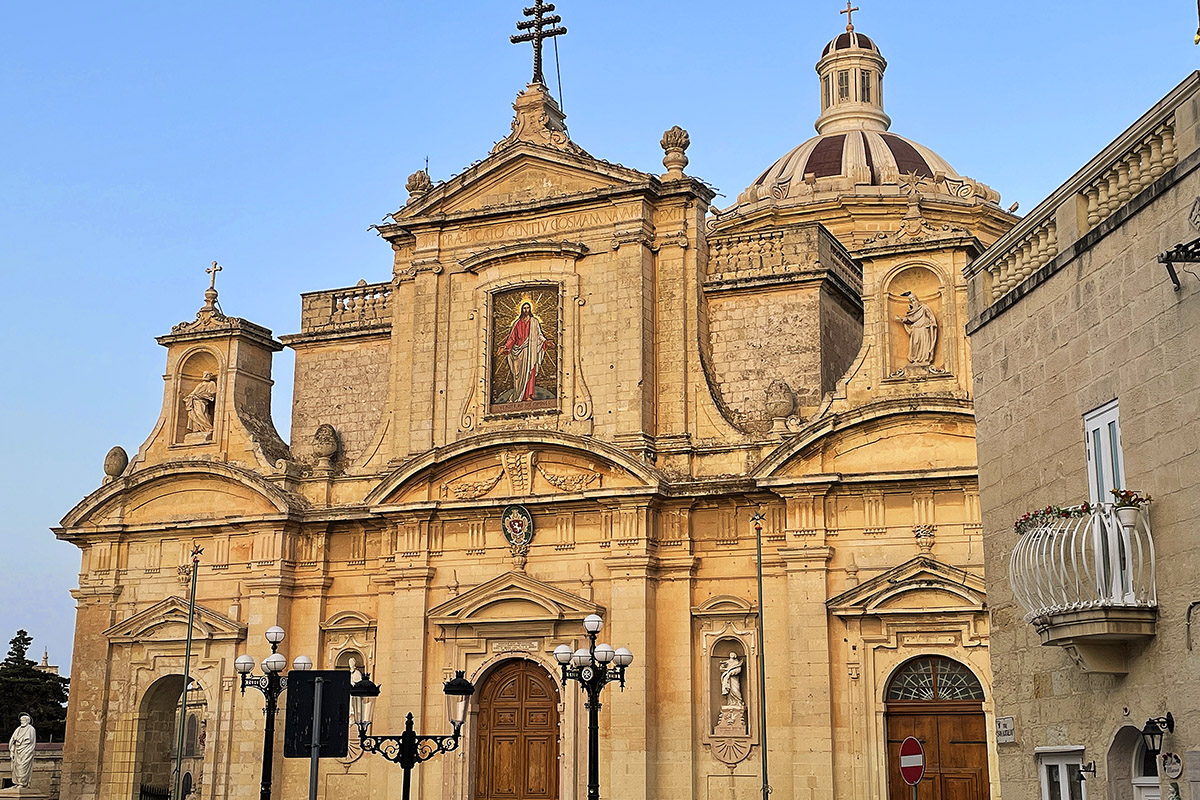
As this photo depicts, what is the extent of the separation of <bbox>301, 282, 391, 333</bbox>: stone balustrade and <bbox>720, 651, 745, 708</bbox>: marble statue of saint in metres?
10.6

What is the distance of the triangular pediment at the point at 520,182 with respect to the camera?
2888cm

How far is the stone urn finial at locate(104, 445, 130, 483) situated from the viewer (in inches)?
1236

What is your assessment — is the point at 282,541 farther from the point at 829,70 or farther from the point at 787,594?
the point at 829,70

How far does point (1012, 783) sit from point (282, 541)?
1813 cm

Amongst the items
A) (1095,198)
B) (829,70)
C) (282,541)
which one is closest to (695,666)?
(282,541)

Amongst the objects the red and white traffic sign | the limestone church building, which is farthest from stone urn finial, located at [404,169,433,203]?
the red and white traffic sign

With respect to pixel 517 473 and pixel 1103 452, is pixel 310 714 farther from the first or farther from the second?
pixel 517 473

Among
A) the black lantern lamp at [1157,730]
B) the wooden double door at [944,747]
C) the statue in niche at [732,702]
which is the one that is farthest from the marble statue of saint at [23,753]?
the black lantern lamp at [1157,730]

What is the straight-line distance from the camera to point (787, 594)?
2550 centimetres

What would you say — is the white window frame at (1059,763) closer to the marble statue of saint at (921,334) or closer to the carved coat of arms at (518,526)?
the marble statue of saint at (921,334)

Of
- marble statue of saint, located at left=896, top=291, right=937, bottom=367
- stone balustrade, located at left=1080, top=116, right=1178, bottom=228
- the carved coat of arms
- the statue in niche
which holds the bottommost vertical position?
the statue in niche

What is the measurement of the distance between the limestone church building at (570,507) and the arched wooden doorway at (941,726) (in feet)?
0.16

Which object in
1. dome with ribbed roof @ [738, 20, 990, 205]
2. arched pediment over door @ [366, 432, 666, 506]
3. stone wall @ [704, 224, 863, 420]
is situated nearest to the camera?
arched pediment over door @ [366, 432, 666, 506]

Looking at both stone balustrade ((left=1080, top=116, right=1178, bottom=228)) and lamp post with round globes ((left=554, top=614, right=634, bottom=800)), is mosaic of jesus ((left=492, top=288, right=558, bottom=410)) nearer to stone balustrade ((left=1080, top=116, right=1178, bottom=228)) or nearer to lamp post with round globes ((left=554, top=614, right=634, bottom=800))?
lamp post with round globes ((left=554, top=614, right=634, bottom=800))
